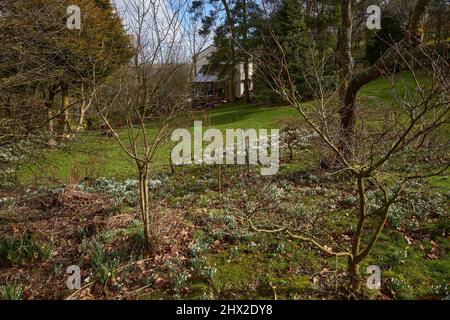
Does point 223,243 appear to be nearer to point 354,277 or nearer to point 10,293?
point 354,277

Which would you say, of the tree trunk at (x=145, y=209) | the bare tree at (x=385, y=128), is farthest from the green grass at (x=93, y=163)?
the bare tree at (x=385, y=128)

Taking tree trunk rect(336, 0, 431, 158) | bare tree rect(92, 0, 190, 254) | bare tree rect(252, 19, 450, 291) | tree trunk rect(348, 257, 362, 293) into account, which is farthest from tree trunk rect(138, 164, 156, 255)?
tree trunk rect(336, 0, 431, 158)

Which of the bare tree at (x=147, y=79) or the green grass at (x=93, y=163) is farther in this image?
the green grass at (x=93, y=163)

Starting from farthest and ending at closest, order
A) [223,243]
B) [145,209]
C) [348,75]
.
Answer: [348,75], [223,243], [145,209]

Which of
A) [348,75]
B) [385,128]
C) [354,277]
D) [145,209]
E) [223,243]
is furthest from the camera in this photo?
[348,75]

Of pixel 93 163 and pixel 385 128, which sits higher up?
pixel 385 128

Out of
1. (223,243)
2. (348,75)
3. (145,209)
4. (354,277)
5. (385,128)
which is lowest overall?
(223,243)

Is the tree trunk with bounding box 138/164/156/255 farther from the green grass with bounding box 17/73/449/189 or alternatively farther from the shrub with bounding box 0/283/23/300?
the green grass with bounding box 17/73/449/189

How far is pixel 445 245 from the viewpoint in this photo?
184 inches

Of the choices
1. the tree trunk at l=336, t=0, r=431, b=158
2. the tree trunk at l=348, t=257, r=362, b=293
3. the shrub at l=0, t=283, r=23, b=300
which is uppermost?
the tree trunk at l=336, t=0, r=431, b=158

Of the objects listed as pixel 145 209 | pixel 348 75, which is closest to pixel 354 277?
pixel 145 209

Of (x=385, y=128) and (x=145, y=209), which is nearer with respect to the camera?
(x=385, y=128)

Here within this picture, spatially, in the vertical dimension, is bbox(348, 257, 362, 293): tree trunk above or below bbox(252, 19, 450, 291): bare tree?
below

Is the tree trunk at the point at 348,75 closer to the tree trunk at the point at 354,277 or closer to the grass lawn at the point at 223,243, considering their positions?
the grass lawn at the point at 223,243
